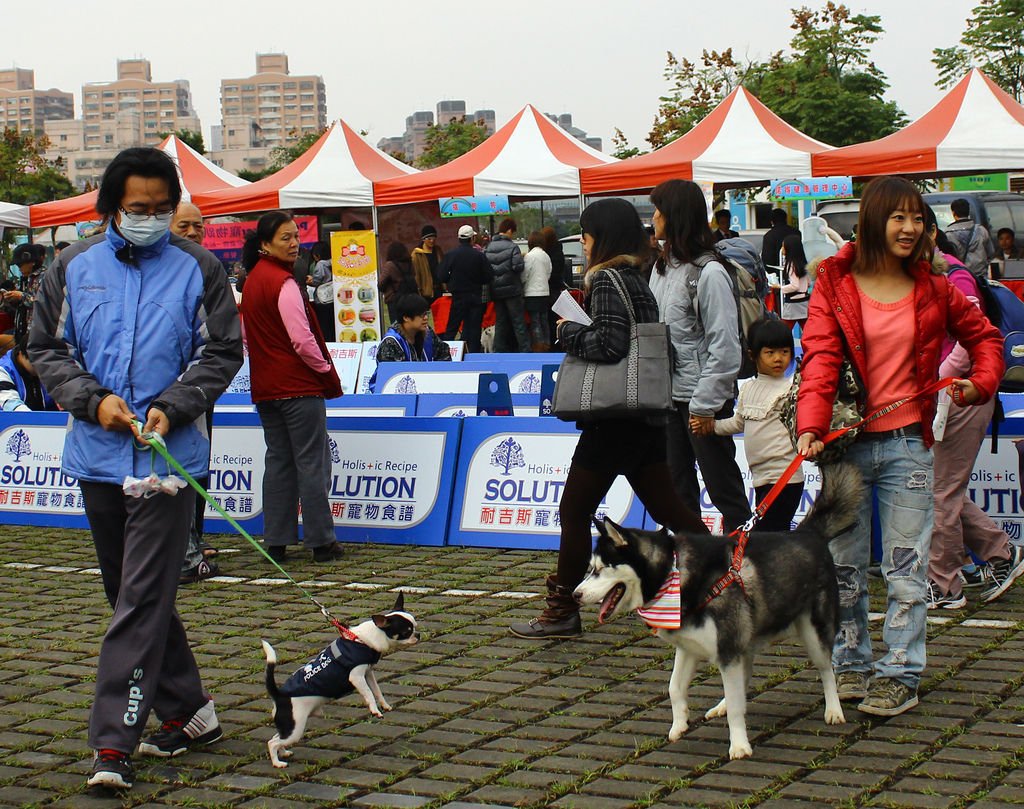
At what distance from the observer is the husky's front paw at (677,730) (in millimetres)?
4934

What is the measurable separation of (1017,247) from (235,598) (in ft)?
63.1

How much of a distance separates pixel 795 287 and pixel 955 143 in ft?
12.2

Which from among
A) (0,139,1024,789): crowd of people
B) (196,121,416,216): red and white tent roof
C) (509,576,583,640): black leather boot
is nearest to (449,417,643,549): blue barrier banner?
(0,139,1024,789): crowd of people

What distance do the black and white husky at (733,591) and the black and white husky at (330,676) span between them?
722mm

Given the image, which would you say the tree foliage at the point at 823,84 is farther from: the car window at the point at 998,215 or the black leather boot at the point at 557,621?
the black leather boot at the point at 557,621

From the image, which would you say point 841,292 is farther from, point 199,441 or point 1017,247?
point 1017,247

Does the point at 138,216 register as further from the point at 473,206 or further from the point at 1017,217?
the point at 1017,217

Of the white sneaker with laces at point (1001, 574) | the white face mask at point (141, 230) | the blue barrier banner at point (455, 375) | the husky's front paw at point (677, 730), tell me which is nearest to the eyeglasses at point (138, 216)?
the white face mask at point (141, 230)

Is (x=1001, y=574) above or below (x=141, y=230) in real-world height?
below

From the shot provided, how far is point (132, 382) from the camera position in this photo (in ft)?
15.3

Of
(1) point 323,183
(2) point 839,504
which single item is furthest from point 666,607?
(1) point 323,183

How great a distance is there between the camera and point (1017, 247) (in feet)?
77.0

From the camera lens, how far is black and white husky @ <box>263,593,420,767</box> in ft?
15.6

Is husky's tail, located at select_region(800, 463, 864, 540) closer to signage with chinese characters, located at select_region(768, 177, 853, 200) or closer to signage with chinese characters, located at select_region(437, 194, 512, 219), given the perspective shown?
signage with chinese characters, located at select_region(768, 177, 853, 200)
